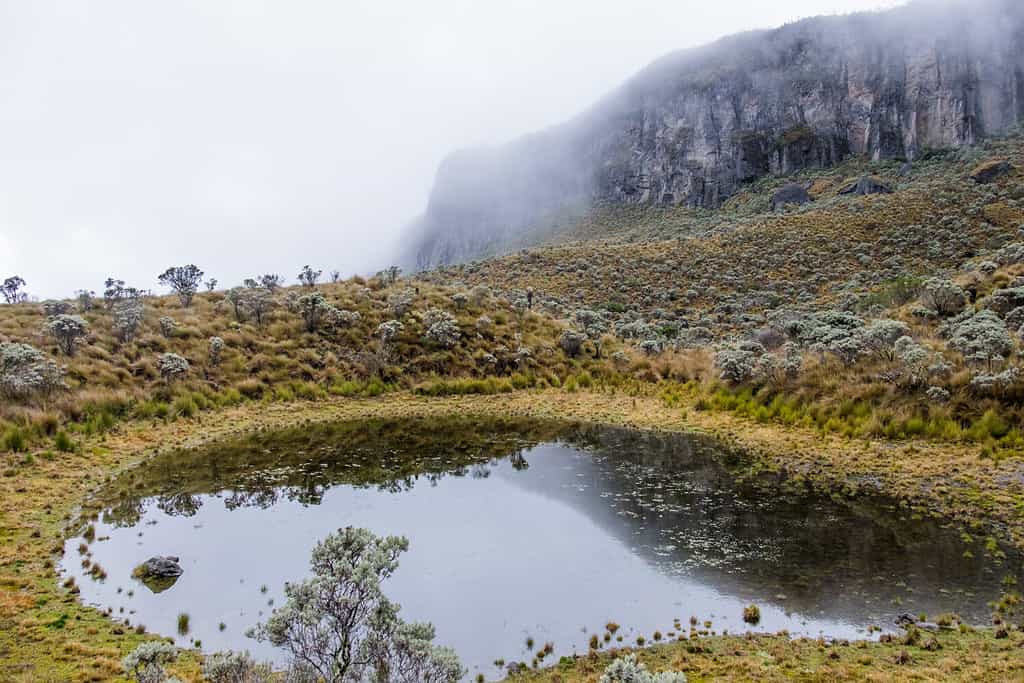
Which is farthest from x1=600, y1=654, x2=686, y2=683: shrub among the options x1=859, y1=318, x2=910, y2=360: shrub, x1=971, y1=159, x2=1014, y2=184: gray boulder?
x1=971, y1=159, x2=1014, y2=184: gray boulder

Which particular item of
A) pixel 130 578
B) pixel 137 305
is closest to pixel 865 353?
pixel 130 578

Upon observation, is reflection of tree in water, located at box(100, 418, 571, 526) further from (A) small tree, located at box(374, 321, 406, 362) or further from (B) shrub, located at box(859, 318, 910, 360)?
(B) shrub, located at box(859, 318, 910, 360)

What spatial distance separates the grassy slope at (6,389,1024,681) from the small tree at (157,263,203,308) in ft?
38.6

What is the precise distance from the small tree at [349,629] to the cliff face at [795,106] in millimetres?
105511

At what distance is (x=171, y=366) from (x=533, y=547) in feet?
64.1

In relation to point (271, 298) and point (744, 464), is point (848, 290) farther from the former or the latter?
point (271, 298)

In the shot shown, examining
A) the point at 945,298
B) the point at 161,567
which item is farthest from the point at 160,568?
the point at 945,298

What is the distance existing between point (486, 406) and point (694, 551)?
15626 mm

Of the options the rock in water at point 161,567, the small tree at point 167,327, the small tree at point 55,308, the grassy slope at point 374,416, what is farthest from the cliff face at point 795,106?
the rock in water at point 161,567

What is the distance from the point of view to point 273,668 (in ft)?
24.0

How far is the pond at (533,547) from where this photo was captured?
862 cm

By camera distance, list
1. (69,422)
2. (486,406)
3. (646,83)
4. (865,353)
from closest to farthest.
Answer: (69,422) → (865,353) → (486,406) → (646,83)

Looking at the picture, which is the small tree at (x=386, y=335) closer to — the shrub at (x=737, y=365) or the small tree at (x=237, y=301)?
the small tree at (x=237, y=301)

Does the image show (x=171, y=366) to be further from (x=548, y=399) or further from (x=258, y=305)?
(x=548, y=399)
